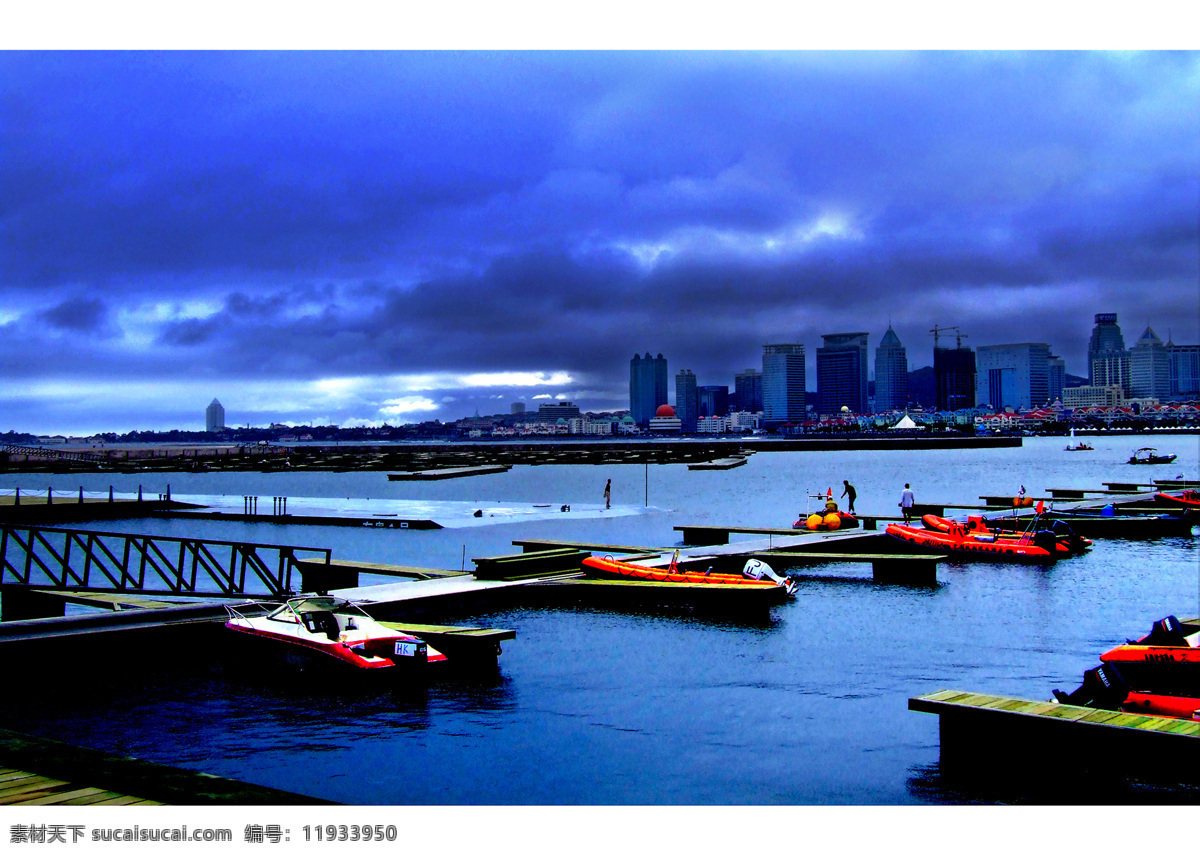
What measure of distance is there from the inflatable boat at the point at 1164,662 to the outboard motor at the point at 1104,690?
7.10 ft

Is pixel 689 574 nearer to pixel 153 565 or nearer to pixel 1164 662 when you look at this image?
pixel 1164 662

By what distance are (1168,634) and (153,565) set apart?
2743 cm

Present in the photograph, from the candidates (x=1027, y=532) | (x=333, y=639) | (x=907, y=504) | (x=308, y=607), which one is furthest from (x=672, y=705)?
(x=907, y=504)

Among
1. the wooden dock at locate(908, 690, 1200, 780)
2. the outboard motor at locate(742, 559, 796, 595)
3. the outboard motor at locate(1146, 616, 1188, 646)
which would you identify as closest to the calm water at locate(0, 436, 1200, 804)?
the wooden dock at locate(908, 690, 1200, 780)

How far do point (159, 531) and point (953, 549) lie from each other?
50.4 metres

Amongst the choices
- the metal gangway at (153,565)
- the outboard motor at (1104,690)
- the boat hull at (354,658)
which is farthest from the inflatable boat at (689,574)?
the outboard motor at (1104,690)

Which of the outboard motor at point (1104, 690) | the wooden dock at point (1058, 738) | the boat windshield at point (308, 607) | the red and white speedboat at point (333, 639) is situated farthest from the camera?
the boat windshield at point (308, 607)

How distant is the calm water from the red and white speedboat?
62cm

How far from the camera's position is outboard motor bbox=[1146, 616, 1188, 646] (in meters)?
17.4

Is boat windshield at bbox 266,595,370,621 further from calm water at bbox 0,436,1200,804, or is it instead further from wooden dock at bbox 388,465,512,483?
wooden dock at bbox 388,465,512,483

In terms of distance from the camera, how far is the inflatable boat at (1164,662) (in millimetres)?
17031

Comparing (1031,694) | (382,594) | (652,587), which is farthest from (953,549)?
(382,594)

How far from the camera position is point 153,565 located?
2917 centimetres

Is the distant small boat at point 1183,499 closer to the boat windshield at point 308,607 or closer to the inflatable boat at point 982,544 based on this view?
the inflatable boat at point 982,544
